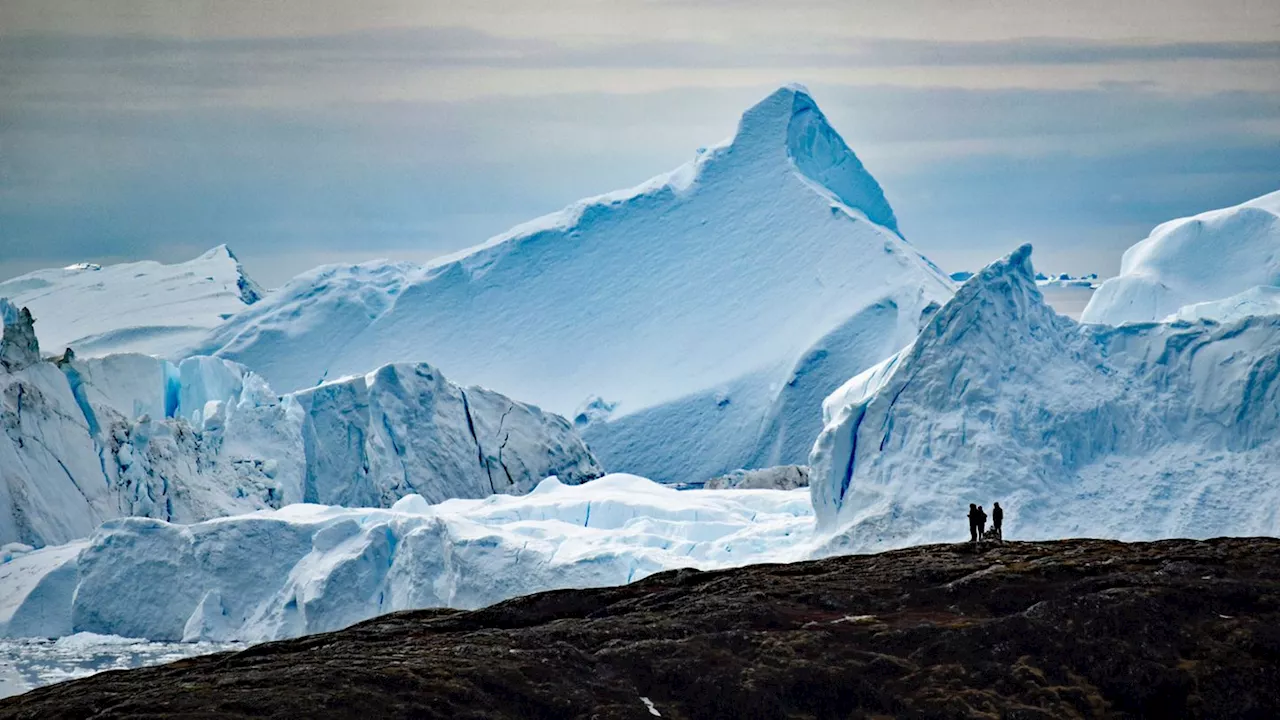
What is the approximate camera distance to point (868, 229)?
51.5 m

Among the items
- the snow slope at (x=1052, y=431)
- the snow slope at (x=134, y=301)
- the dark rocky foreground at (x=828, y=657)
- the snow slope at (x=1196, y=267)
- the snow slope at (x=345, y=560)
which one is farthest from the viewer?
the snow slope at (x=134, y=301)

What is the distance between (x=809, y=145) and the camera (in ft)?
181

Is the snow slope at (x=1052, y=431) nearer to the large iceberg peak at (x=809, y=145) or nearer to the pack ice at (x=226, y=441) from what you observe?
the pack ice at (x=226, y=441)

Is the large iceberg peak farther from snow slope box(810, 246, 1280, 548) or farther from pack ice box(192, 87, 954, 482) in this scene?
snow slope box(810, 246, 1280, 548)

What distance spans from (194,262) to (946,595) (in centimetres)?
5539

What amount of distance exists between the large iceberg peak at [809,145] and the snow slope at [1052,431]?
22.5 metres

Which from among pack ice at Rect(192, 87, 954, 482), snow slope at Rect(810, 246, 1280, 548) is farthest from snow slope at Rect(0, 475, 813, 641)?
pack ice at Rect(192, 87, 954, 482)

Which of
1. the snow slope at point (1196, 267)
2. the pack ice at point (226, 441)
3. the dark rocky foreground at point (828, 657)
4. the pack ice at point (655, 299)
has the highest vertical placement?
the pack ice at point (655, 299)

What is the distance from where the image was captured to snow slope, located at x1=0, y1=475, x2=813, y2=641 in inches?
1179

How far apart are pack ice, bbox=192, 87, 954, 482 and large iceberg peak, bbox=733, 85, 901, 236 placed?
0.18 ft

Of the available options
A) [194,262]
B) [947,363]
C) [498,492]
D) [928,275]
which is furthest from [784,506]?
[194,262]

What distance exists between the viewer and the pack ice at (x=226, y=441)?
36.3 m

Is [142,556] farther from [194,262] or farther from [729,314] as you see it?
[194,262]

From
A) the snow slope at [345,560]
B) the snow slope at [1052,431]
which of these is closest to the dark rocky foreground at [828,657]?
the snow slope at [1052,431]
